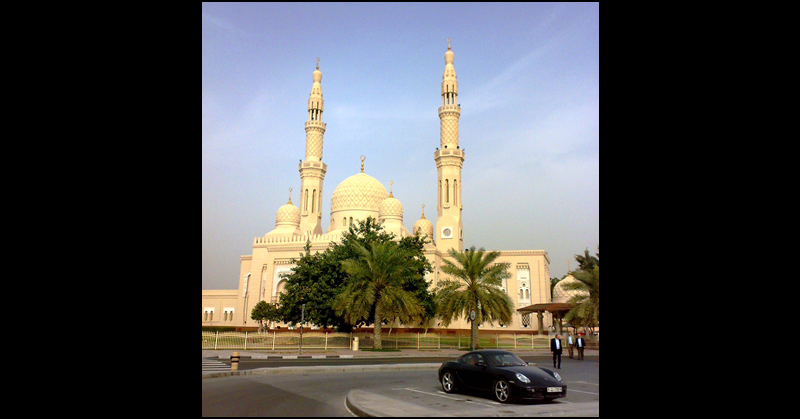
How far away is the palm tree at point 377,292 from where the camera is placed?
84.0ft

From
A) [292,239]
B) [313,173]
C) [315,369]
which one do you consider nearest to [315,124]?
[313,173]

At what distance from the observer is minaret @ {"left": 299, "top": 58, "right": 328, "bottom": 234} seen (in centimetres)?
5078

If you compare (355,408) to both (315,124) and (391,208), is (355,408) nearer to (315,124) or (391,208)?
(391,208)

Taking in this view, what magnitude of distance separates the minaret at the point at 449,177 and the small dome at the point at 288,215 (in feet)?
45.5

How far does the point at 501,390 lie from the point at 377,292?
1771 cm

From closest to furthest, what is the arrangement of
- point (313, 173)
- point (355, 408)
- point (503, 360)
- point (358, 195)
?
point (355, 408) → point (503, 360) → point (358, 195) → point (313, 173)

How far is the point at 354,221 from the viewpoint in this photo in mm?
44875

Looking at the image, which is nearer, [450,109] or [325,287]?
[325,287]

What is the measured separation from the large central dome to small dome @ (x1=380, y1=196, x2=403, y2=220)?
1975mm
